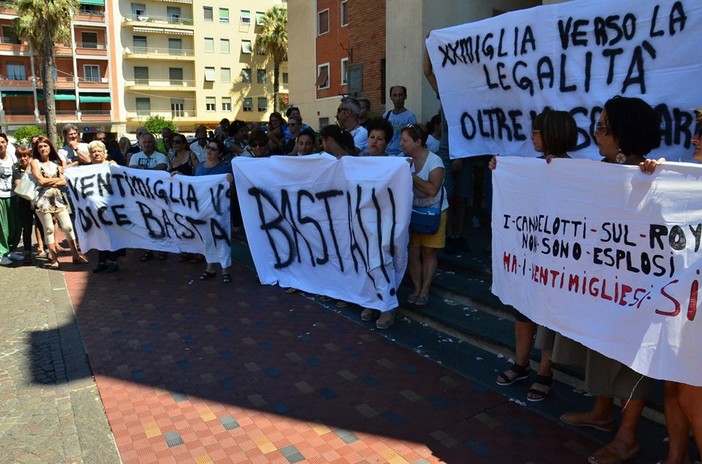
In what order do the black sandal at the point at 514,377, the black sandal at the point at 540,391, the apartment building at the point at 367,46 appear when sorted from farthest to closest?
the apartment building at the point at 367,46
the black sandal at the point at 514,377
the black sandal at the point at 540,391

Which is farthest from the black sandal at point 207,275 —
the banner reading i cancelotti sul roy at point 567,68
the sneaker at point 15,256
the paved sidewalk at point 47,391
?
the banner reading i cancelotti sul roy at point 567,68

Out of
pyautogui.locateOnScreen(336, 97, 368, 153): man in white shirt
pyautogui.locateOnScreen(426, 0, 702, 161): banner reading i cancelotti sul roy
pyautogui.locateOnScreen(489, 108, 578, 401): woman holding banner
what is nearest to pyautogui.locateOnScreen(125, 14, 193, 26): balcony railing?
pyautogui.locateOnScreen(336, 97, 368, 153): man in white shirt

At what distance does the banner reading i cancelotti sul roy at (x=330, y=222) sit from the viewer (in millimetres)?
4883

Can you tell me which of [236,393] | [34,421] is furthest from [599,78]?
[34,421]

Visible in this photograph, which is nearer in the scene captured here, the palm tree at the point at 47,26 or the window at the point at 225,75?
the palm tree at the point at 47,26

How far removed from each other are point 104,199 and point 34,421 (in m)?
4.18

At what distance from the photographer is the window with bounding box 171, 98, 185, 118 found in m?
53.9

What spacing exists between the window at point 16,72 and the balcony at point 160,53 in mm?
8893

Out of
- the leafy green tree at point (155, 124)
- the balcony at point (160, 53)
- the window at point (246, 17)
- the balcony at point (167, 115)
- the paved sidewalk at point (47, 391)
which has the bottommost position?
the paved sidewalk at point (47, 391)

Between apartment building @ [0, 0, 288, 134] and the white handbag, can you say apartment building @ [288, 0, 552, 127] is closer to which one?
the white handbag

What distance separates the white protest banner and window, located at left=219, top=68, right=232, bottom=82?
54.6 meters

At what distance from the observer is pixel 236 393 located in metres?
3.94

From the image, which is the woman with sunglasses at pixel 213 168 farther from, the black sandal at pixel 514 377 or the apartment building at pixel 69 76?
the apartment building at pixel 69 76

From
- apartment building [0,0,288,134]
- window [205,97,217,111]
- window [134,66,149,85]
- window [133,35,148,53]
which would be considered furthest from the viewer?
window [205,97,217,111]
